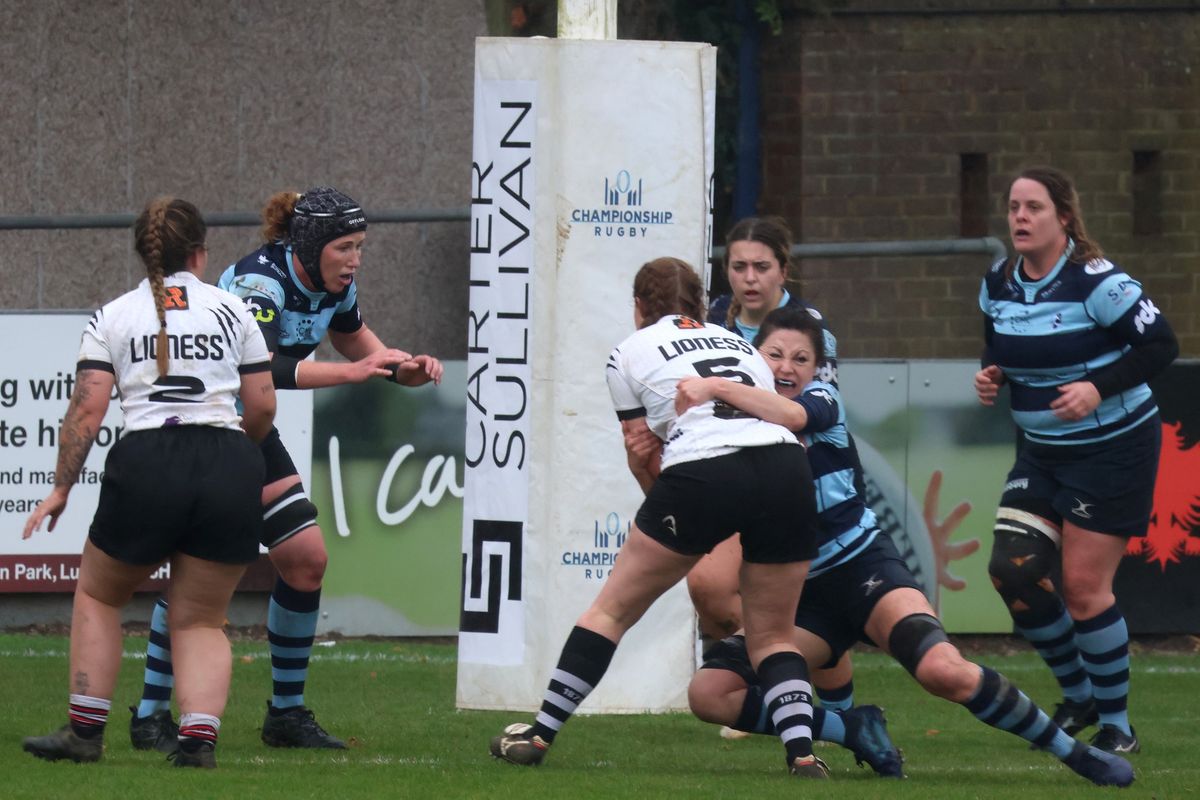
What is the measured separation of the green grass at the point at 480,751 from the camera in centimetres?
579

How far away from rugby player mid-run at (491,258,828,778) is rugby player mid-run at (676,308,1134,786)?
9 centimetres

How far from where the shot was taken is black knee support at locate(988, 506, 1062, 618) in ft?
23.4

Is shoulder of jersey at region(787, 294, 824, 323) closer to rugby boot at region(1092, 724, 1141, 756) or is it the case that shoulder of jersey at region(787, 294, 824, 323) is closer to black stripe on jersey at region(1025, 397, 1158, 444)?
black stripe on jersey at region(1025, 397, 1158, 444)

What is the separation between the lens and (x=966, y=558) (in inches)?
428

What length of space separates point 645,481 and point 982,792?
1.39 metres

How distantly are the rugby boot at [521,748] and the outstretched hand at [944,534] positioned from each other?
4974 mm

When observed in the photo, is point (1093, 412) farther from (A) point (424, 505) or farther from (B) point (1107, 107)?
(B) point (1107, 107)

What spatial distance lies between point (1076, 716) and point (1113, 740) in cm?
36

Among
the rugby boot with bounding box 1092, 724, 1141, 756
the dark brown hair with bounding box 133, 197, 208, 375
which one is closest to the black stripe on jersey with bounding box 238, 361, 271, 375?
the dark brown hair with bounding box 133, 197, 208, 375

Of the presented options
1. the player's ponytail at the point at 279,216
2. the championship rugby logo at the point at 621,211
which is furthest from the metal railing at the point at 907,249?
the player's ponytail at the point at 279,216

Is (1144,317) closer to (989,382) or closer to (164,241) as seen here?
(989,382)

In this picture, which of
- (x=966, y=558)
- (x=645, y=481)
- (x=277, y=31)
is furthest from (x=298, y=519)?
(x=277, y=31)

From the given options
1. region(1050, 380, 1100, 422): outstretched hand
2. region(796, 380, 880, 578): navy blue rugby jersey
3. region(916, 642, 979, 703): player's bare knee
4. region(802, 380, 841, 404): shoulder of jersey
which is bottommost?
region(916, 642, 979, 703): player's bare knee

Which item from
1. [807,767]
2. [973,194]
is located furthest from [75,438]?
[973,194]
